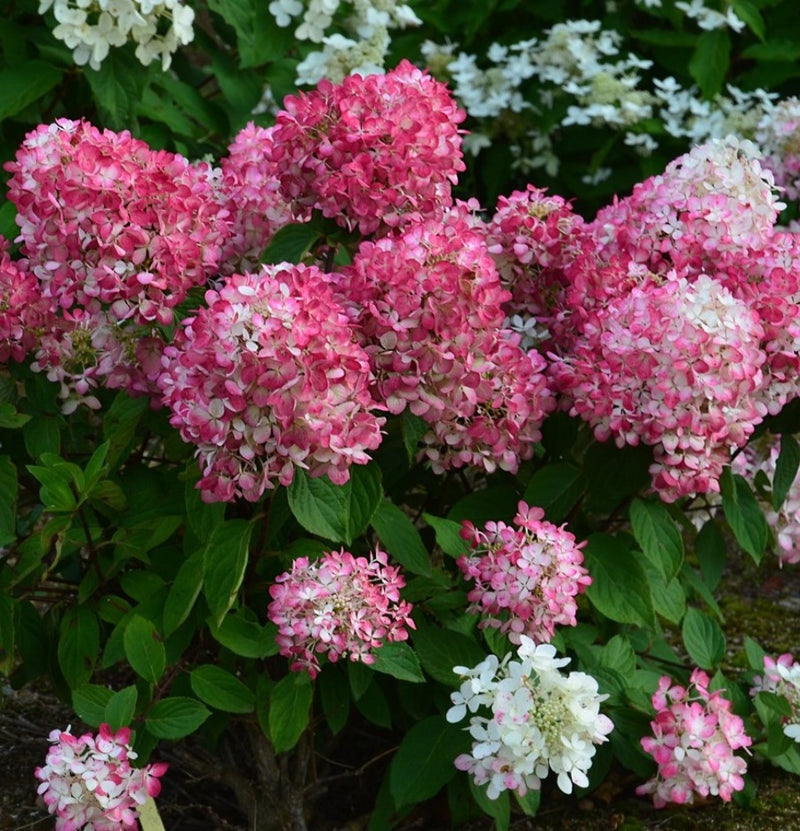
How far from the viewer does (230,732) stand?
216 cm

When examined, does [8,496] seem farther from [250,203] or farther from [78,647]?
[250,203]

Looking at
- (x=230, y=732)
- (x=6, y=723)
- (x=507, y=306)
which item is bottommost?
(x=6, y=723)

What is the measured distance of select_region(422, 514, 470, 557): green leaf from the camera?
177 centimetres

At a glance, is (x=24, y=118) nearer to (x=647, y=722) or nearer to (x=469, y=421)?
(x=469, y=421)

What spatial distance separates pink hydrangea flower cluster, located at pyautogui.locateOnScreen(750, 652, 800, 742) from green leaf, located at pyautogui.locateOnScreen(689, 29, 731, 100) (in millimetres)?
2175

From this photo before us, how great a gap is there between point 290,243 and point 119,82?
0.91 metres

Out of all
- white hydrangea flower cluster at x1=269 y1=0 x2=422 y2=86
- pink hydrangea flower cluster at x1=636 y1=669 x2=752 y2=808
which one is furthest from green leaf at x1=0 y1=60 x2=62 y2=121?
pink hydrangea flower cluster at x1=636 y1=669 x2=752 y2=808

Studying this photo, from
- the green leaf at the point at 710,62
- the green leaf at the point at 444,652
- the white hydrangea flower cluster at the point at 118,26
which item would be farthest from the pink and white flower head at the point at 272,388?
the green leaf at the point at 710,62

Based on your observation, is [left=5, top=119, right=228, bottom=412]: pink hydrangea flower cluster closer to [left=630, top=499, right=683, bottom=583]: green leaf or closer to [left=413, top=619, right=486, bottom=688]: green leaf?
[left=413, top=619, right=486, bottom=688]: green leaf

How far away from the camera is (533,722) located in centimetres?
160

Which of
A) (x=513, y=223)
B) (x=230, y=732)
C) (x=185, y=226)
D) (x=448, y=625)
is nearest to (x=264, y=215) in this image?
(x=185, y=226)

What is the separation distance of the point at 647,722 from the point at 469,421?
552 mm

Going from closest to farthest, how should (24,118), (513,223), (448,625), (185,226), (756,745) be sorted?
(185,226) → (448,625) → (513,223) → (756,745) → (24,118)

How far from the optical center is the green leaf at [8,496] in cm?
174
